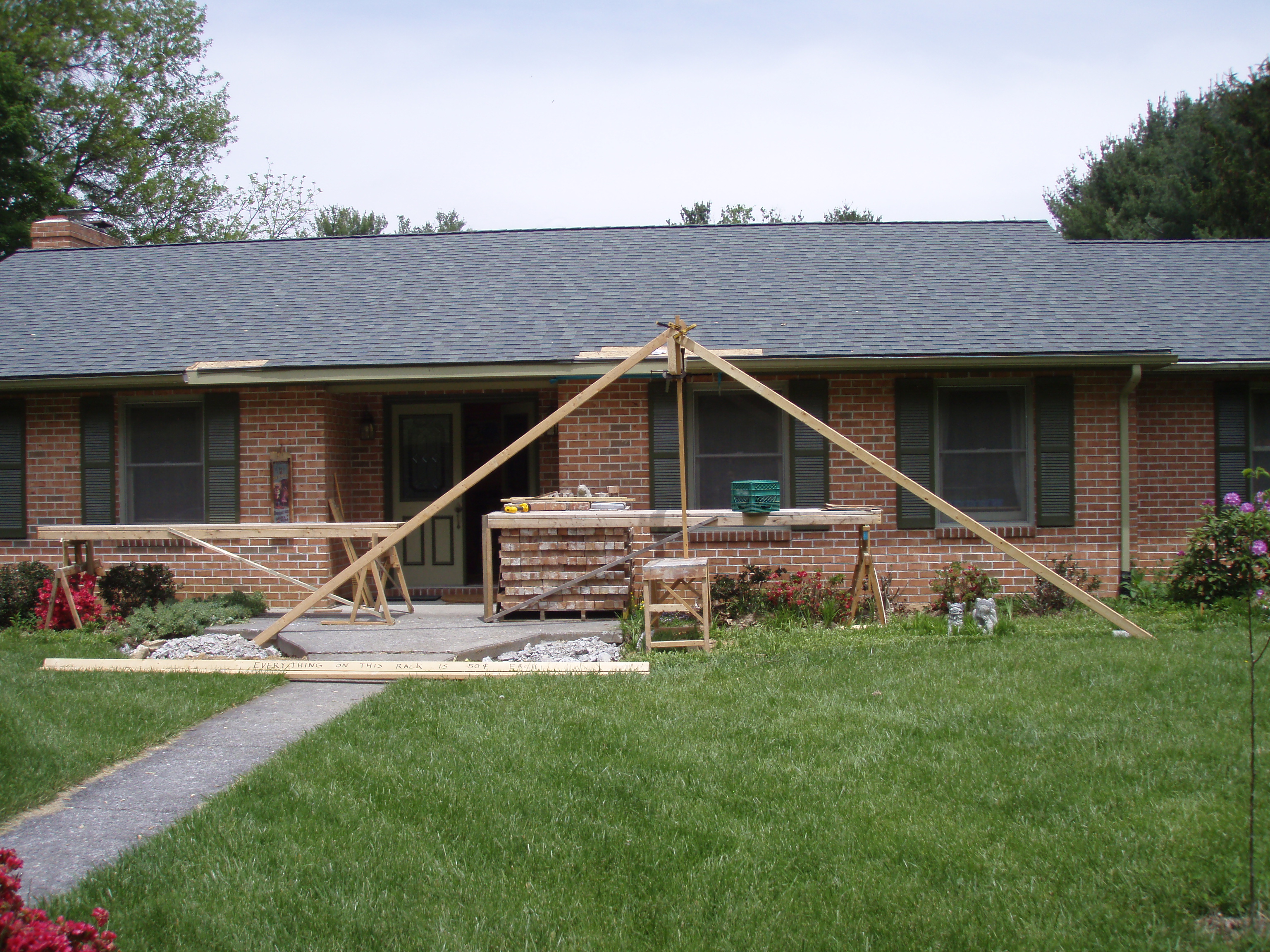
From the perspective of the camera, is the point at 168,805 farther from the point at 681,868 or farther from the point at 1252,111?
the point at 1252,111

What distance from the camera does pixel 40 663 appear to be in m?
7.80

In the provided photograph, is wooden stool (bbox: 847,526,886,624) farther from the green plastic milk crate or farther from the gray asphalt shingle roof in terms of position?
the gray asphalt shingle roof

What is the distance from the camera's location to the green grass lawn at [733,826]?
339 cm

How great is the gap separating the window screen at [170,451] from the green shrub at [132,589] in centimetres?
97

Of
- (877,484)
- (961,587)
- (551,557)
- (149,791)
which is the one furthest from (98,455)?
(961,587)

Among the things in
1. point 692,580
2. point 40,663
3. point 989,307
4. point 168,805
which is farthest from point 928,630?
point 40,663

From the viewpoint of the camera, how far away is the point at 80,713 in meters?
6.08

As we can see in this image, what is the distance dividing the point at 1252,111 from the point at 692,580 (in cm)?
2365

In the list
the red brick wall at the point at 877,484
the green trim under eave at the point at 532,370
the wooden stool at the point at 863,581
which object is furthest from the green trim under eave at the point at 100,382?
the wooden stool at the point at 863,581

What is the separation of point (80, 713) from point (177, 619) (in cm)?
298

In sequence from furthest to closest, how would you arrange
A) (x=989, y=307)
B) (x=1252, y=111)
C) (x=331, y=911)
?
(x=1252, y=111) → (x=989, y=307) → (x=331, y=911)

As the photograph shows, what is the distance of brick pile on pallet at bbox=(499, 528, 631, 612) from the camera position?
959cm

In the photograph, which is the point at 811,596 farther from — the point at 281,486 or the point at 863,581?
the point at 281,486

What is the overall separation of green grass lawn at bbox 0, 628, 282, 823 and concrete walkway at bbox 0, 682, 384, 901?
0.33 feet
